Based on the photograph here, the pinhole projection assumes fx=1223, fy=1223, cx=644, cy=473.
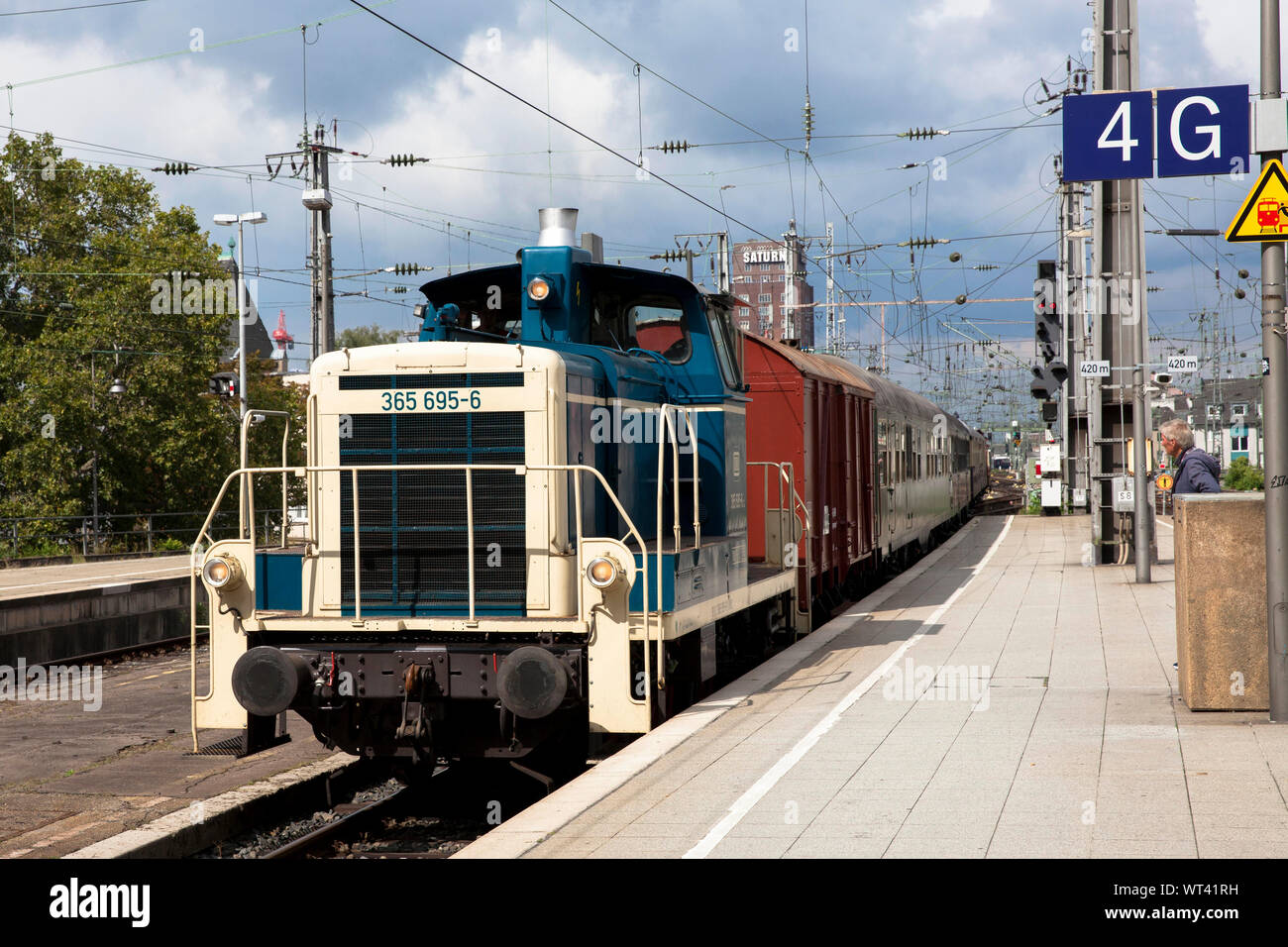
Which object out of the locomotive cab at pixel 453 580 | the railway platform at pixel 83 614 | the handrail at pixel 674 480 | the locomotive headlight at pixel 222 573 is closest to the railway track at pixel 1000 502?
the railway platform at pixel 83 614

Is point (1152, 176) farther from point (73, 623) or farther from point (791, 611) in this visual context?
point (73, 623)

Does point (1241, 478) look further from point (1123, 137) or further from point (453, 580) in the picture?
point (453, 580)

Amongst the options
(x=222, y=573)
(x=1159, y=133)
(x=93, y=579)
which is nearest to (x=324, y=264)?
(x=93, y=579)

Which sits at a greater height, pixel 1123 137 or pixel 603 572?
pixel 1123 137

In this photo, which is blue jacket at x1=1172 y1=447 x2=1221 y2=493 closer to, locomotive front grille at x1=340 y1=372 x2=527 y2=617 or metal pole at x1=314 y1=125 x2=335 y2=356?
locomotive front grille at x1=340 y1=372 x2=527 y2=617

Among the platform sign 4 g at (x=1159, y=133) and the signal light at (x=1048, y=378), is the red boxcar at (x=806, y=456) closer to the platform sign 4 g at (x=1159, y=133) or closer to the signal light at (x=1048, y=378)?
the platform sign 4 g at (x=1159, y=133)

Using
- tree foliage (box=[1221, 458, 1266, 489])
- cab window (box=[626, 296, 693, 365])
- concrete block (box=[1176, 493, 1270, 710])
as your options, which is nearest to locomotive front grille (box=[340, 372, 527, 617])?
cab window (box=[626, 296, 693, 365])

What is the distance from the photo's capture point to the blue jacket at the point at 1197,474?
9211 millimetres

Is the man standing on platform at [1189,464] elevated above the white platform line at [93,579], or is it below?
above

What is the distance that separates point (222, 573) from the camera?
7449mm

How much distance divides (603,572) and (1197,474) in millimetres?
4965

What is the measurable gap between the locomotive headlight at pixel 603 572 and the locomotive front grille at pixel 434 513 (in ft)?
1.58

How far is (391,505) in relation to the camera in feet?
24.6
